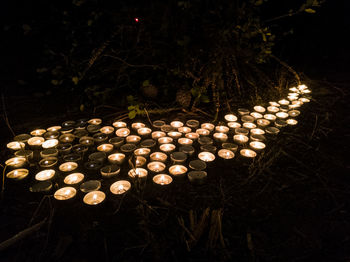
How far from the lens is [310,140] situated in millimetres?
2781

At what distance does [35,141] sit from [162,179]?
62.6 inches

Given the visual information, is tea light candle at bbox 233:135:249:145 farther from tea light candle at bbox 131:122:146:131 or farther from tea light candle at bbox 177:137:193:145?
tea light candle at bbox 131:122:146:131

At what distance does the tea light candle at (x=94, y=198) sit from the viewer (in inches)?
73.7

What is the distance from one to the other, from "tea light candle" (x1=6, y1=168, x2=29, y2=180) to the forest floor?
0.08 meters

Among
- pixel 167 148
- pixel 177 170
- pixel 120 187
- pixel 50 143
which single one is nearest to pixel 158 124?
pixel 167 148

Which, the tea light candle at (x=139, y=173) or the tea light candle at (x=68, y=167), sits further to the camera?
the tea light candle at (x=68, y=167)

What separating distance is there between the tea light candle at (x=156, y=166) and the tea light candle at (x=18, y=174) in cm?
115

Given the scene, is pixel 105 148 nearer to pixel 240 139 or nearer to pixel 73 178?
pixel 73 178

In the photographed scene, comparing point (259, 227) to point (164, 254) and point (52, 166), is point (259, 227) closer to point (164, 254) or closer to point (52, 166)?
point (164, 254)

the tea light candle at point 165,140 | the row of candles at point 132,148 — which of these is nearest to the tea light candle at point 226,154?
the row of candles at point 132,148

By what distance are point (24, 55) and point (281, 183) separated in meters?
5.63

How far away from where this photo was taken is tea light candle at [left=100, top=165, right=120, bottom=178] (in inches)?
84.0

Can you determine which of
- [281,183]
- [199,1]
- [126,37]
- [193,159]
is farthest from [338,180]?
[126,37]

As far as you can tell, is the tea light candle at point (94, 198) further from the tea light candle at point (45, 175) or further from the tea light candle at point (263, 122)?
the tea light candle at point (263, 122)
